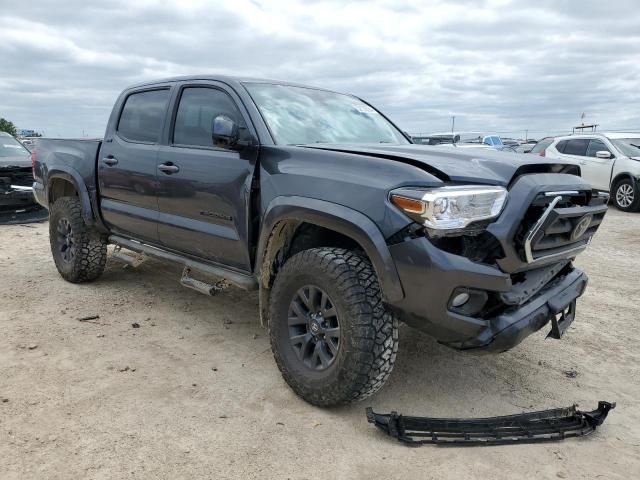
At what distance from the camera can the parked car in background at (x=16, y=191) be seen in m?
9.02

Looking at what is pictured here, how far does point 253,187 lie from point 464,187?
1392 mm

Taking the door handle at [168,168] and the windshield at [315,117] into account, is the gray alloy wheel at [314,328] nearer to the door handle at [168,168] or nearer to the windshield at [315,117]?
the windshield at [315,117]

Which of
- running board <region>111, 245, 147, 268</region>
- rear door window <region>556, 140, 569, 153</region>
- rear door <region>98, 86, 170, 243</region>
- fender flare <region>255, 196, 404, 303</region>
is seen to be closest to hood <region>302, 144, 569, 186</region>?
fender flare <region>255, 196, 404, 303</region>

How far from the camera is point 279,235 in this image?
11.0 ft

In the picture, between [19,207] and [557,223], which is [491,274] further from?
[19,207]

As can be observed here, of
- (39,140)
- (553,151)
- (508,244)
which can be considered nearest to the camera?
(508,244)

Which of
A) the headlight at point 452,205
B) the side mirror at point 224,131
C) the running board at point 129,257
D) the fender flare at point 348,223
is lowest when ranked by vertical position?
the running board at point 129,257

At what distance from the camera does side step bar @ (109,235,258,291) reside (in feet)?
11.8

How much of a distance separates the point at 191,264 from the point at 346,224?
5.61 ft

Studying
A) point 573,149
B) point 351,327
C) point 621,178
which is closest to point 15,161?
point 351,327

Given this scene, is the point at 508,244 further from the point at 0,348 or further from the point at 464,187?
the point at 0,348

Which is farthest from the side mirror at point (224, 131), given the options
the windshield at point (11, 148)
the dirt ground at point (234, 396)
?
the windshield at point (11, 148)

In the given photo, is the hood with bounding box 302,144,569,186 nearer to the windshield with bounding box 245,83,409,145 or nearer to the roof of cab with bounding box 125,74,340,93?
the windshield with bounding box 245,83,409,145

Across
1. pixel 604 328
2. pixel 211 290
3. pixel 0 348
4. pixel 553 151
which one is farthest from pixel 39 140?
pixel 553 151
